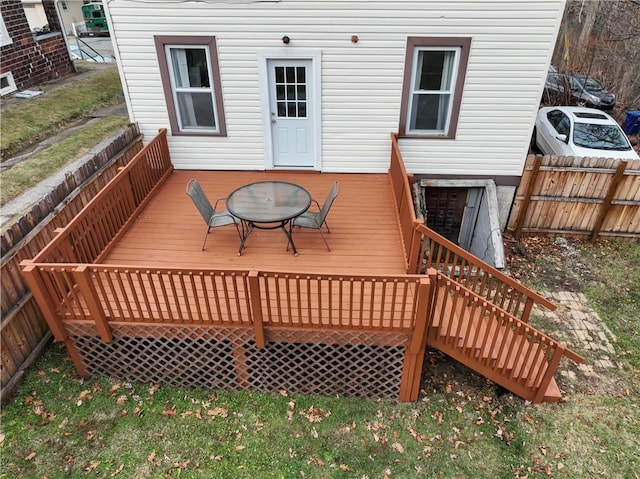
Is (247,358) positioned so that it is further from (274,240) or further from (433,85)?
(433,85)

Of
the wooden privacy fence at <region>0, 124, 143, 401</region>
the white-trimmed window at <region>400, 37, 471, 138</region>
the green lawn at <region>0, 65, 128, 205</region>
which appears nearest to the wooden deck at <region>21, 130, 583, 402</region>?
the wooden privacy fence at <region>0, 124, 143, 401</region>

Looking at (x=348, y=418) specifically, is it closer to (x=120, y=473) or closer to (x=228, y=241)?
(x=120, y=473)

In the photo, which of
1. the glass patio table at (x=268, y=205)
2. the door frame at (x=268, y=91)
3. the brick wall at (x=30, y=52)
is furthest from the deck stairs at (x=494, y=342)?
the brick wall at (x=30, y=52)

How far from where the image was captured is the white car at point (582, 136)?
31.7ft

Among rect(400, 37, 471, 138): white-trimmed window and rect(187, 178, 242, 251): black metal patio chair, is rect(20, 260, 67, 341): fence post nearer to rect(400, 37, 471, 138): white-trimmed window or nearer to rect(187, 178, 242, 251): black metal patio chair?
rect(187, 178, 242, 251): black metal patio chair

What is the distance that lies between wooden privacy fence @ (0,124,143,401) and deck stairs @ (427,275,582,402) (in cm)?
457

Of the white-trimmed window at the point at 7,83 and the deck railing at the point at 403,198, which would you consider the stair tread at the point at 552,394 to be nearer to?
the deck railing at the point at 403,198

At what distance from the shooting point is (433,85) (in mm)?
7156

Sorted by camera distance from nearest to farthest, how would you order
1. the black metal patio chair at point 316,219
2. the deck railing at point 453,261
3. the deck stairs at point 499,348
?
the deck stairs at point 499,348, the deck railing at point 453,261, the black metal patio chair at point 316,219

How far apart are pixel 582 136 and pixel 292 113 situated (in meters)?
7.03

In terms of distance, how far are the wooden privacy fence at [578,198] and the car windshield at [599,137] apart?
2087 millimetres

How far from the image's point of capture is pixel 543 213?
335 inches

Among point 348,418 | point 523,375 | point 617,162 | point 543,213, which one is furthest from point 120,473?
point 617,162

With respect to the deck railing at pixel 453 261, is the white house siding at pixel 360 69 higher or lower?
higher
